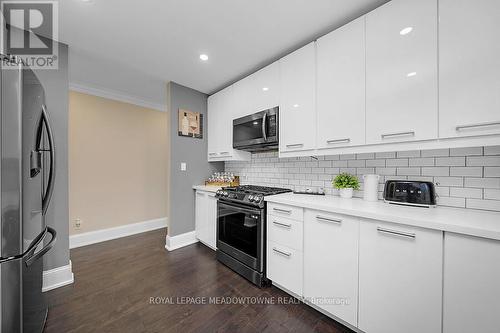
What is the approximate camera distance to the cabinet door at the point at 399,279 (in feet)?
3.32

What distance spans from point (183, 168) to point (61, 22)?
6.32ft

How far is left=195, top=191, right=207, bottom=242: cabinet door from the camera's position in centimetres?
279

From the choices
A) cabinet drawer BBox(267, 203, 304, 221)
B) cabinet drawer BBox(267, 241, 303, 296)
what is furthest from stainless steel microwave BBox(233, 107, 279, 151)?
cabinet drawer BBox(267, 241, 303, 296)

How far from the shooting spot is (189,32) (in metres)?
1.75

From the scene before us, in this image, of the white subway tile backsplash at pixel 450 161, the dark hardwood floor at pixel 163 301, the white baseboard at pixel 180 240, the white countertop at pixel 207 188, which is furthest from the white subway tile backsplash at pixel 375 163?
the white baseboard at pixel 180 240

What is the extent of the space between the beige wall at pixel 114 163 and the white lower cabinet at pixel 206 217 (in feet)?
4.52

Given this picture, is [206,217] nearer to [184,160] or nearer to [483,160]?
[184,160]

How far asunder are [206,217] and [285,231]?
142cm

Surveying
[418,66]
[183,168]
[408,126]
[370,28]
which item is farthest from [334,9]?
[183,168]

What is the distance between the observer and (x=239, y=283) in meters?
1.95

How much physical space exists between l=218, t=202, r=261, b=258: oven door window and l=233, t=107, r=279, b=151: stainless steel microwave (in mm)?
815

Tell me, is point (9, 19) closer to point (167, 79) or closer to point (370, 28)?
point (167, 79)

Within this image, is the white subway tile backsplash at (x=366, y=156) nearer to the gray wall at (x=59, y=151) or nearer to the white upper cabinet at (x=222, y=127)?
the white upper cabinet at (x=222, y=127)

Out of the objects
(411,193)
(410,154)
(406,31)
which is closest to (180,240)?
(411,193)
